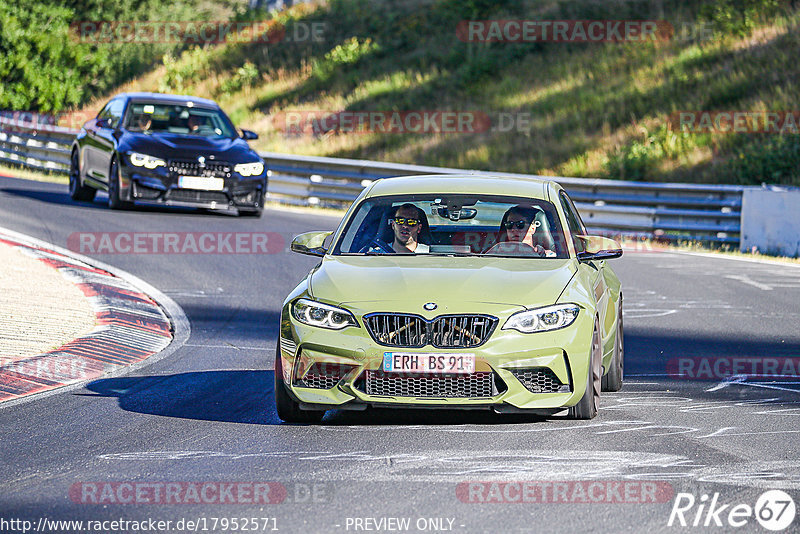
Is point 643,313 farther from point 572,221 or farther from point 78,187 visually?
point 78,187

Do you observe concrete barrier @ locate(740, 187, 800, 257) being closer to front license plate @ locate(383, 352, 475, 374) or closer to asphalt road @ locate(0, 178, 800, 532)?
asphalt road @ locate(0, 178, 800, 532)

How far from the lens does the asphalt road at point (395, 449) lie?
580 cm

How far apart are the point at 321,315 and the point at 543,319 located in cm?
127

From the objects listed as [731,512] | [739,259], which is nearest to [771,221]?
[739,259]

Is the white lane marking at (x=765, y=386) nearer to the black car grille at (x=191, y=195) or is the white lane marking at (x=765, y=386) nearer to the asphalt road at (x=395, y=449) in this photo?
the asphalt road at (x=395, y=449)

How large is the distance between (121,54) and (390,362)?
52832 millimetres

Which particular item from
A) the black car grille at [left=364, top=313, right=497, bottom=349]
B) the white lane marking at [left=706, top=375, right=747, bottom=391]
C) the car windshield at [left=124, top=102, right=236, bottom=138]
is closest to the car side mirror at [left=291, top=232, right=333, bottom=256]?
the black car grille at [left=364, top=313, right=497, bottom=349]

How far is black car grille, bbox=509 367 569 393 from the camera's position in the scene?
7.51 meters

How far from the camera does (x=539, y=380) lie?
7.56 m

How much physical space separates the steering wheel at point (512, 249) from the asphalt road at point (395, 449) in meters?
1.05

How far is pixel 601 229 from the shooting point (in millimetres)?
22672

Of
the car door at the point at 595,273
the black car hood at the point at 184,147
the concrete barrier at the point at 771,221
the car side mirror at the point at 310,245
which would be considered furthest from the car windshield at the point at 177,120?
the car door at the point at 595,273

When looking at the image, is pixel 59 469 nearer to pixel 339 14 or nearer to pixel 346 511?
pixel 346 511

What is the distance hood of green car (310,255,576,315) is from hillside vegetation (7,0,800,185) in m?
20.7
